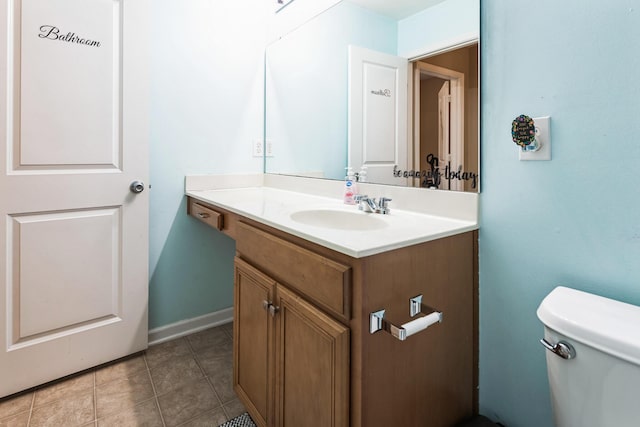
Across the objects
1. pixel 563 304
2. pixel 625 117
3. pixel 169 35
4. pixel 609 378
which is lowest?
pixel 609 378

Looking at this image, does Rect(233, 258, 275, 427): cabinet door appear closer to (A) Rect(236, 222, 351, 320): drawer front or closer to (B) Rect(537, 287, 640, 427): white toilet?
(A) Rect(236, 222, 351, 320): drawer front

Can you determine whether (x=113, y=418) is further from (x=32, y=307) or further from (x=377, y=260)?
(x=377, y=260)

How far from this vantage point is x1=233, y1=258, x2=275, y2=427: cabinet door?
3.82 ft

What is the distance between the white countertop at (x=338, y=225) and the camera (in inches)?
34.3

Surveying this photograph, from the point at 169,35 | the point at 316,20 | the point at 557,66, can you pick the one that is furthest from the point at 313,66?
the point at 557,66

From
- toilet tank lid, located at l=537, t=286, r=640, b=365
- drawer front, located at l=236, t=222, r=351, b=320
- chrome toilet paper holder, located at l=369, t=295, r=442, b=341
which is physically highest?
drawer front, located at l=236, t=222, r=351, b=320

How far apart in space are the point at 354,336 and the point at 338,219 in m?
0.66

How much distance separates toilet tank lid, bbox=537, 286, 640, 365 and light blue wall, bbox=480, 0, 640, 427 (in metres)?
0.10

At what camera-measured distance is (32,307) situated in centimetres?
154

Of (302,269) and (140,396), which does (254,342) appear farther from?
(140,396)

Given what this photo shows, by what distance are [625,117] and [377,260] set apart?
0.65 m

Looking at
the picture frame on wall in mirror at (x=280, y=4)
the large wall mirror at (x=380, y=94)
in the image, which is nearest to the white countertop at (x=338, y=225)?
the large wall mirror at (x=380, y=94)

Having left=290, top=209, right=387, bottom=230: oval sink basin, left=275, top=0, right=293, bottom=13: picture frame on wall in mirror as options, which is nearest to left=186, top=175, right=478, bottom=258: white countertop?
left=290, top=209, right=387, bottom=230: oval sink basin

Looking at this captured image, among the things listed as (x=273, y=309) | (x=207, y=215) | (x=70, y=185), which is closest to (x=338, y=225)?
(x=273, y=309)
